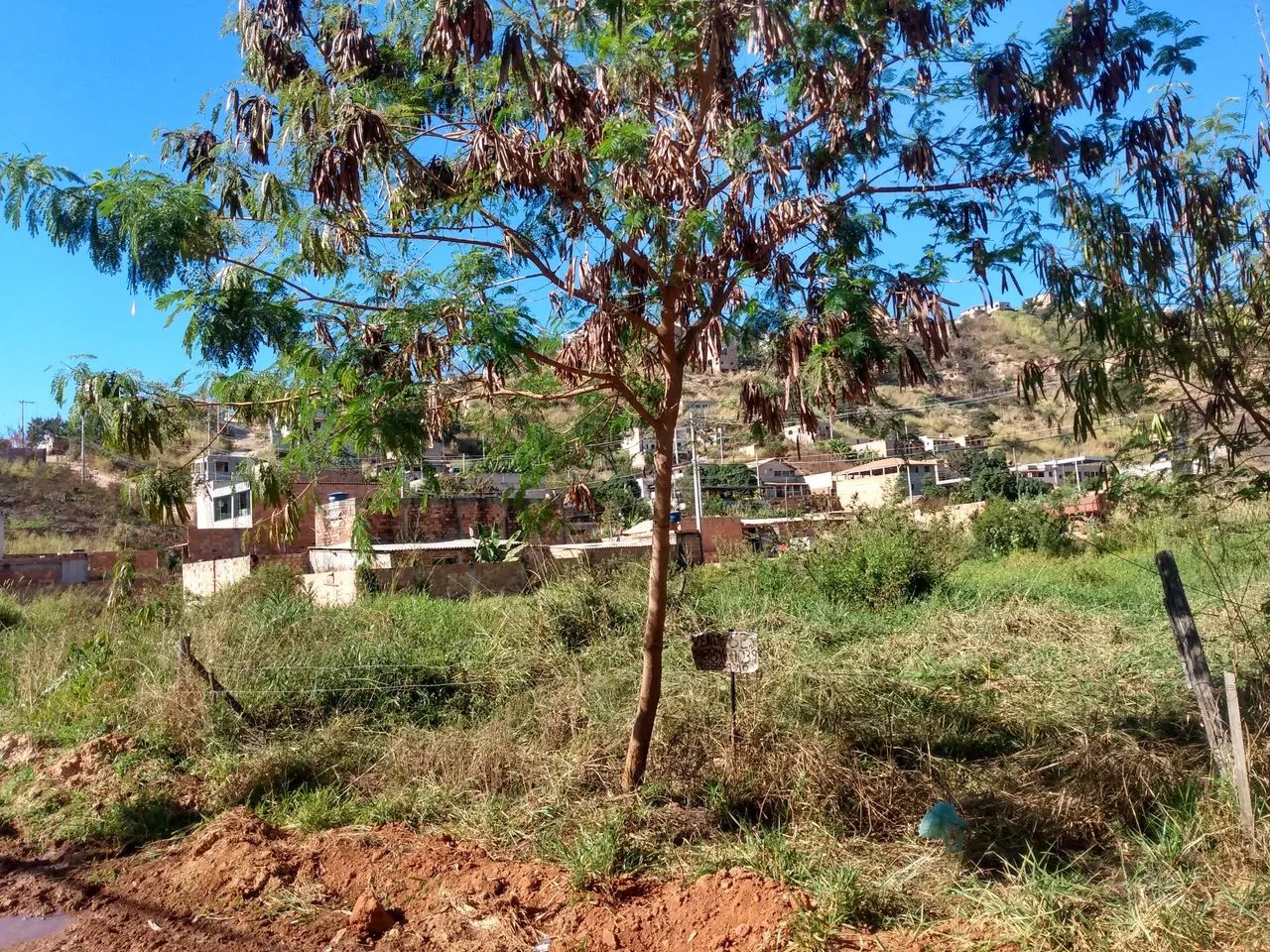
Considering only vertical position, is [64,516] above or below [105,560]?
above

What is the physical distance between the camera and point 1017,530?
76.7ft

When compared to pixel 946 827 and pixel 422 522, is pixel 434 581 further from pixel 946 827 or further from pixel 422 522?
pixel 946 827

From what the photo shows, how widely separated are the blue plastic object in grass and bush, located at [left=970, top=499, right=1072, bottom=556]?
18.2 meters

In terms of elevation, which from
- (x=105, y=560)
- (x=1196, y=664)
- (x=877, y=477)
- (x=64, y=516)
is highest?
(x=64, y=516)

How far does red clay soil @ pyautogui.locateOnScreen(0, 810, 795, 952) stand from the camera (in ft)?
15.1

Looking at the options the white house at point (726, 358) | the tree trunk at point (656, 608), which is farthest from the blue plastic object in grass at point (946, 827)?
the white house at point (726, 358)

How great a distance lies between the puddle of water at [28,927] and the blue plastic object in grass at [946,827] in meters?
4.81

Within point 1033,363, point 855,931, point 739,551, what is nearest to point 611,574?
point 739,551

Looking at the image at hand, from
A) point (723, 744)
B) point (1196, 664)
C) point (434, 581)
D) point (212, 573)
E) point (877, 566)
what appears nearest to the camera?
point (1196, 664)

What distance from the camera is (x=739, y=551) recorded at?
19906 mm

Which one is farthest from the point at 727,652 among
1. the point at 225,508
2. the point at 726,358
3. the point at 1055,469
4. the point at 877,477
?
the point at 1055,469

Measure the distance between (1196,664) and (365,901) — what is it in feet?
15.0

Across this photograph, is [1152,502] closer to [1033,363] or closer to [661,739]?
[1033,363]

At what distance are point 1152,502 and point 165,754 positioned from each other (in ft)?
25.8
